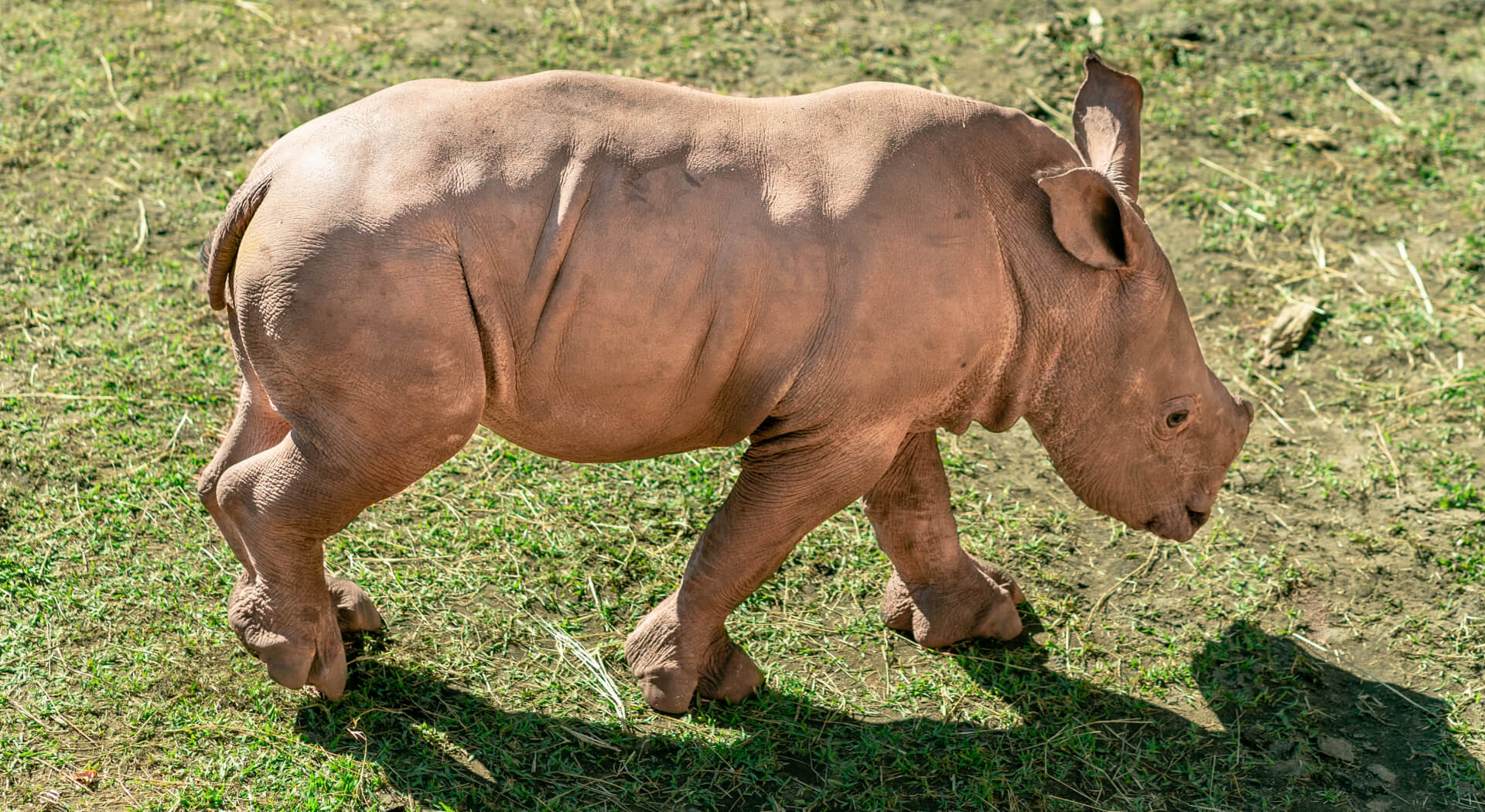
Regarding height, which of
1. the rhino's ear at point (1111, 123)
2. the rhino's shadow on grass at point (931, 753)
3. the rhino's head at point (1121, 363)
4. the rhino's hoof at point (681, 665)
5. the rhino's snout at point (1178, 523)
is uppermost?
the rhino's ear at point (1111, 123)

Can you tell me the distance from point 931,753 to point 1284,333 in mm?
3471

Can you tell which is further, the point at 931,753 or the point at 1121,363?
the point at 931,753

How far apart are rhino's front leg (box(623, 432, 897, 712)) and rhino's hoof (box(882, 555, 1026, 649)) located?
0.70 m

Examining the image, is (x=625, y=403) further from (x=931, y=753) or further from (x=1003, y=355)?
(x=931, y=753)

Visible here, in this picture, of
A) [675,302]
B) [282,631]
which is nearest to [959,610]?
[675,302]

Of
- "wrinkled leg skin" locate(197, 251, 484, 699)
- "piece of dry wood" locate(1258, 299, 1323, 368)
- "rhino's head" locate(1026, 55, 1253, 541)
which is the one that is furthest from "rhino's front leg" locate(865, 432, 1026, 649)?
"piece of dry wood" locate(1258, 299, 1323, 368)

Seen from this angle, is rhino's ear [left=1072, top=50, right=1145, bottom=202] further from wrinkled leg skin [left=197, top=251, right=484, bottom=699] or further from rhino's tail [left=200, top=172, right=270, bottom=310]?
rhino's tail [left=200, top=172, right=270, bottom=310]

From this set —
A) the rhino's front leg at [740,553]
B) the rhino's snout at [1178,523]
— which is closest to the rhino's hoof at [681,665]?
the rhino's front leg at [740,553]

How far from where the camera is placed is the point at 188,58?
27.9 feet

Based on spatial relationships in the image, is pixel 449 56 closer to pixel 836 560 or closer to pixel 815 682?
pixel 836 560

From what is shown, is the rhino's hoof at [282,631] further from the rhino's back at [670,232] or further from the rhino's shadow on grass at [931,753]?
the rhino's back at [670,232]

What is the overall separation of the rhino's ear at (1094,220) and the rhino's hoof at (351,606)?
107 inches

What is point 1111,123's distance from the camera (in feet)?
15.2

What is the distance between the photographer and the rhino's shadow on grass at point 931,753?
4461 mm
